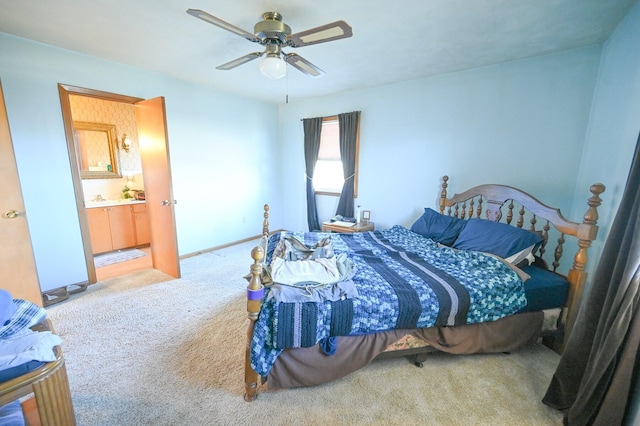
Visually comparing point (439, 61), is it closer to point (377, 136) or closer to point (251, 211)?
point (377, 136)

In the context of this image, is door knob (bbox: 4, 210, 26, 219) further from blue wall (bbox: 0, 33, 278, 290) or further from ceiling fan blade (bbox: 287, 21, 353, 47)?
ceiling fan blade (bbox: 287, 21, 353, 47)

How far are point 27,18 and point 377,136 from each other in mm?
3766

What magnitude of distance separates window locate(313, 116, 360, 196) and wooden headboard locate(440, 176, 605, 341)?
70.8 inches

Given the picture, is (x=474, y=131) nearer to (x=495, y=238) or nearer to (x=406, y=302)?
(x=495, y=238)

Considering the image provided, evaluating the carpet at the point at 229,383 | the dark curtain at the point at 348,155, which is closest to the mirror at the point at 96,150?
the carpet at the point at 229,383

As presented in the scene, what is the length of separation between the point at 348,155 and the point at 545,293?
3.01 meters

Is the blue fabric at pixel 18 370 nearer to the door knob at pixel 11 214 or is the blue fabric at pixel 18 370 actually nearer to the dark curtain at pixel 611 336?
the door knob at pixel 11 214

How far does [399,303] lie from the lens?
170cm

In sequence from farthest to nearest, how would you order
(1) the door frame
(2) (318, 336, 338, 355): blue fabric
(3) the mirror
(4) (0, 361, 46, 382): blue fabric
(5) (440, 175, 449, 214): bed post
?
(3) the mirror → (5) (440, 175, 449, 214): bed post → (1) the door frame → (2) (318, 336, 338, 355): blue fabric → (4) (0, 361, 46, 382): blue fabric

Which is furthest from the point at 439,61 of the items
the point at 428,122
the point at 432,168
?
the point at 432,168

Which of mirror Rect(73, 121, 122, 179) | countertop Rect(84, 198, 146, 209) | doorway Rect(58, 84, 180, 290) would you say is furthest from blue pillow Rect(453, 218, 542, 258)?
mirror Rect(73, 121, 122, 179)

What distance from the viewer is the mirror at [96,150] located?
4.22 m

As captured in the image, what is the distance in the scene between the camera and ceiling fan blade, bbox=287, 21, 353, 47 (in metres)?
1.56

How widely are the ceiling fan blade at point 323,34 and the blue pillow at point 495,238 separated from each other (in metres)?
2.15
